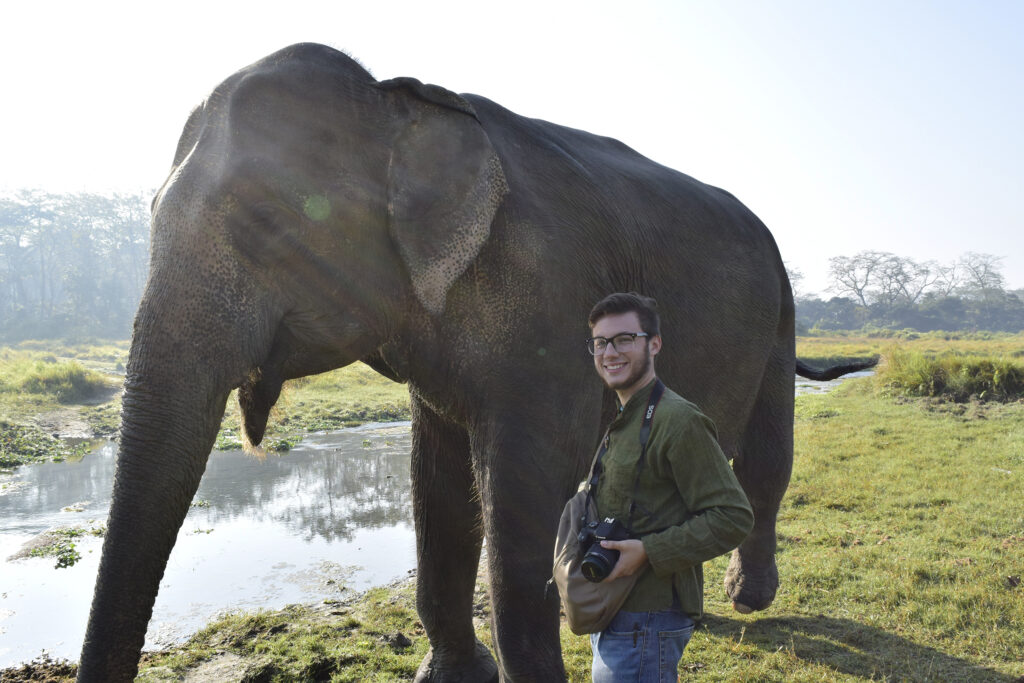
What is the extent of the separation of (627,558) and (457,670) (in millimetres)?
2214

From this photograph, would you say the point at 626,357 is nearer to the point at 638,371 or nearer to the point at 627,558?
the point at 638,371

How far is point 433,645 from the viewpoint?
3.64 m

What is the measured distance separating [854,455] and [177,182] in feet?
32.6

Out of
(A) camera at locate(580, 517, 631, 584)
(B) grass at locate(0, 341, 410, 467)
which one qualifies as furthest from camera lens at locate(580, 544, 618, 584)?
(B) grass at locate(0, 341, 410, 467)

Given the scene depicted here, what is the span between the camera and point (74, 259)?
6444cm

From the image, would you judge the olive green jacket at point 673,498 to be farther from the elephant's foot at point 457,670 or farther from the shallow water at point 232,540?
the shallow water at point 232,540

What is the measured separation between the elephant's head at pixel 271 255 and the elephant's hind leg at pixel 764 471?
2.71 meters

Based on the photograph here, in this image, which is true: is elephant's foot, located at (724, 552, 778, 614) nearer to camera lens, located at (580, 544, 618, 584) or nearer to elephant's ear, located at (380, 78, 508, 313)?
elephant's ear, located at (380, 78, 508, 313)

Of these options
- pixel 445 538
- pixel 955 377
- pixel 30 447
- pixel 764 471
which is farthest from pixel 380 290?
pixel 955 377

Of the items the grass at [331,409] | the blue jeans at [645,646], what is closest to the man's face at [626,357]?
the blue jeans at [645,646]

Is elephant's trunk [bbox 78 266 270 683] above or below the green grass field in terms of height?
above

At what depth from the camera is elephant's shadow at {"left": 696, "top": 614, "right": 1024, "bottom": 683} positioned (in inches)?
150

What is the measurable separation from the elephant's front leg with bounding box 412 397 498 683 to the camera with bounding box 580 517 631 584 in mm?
1570

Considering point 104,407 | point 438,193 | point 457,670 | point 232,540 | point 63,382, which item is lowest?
point 104,407
